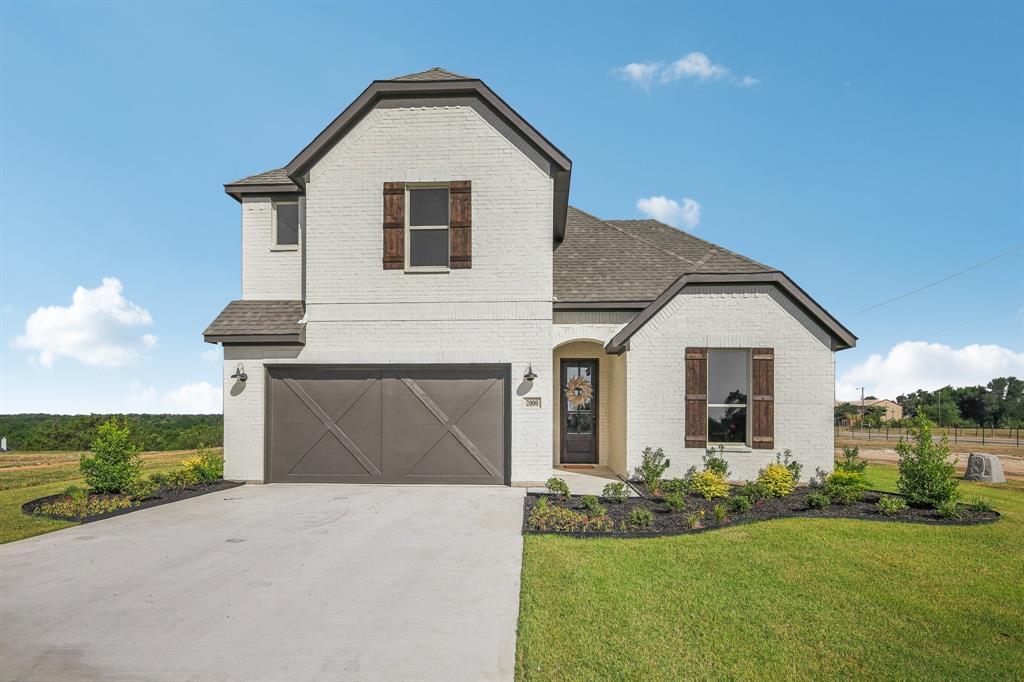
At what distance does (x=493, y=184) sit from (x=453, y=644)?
9.18 m

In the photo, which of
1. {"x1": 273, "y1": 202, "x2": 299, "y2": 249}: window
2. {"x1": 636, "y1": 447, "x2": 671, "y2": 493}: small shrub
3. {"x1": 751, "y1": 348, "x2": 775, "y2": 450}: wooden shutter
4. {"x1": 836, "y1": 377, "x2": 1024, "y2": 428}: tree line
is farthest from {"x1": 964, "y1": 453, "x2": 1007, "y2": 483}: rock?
{"x1": 836, "y1": 377, "x2": 1024, "y2": 428}: tree line

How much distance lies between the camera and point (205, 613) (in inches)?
190

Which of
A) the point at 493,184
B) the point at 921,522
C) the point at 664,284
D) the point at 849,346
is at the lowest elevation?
the point at 921,522

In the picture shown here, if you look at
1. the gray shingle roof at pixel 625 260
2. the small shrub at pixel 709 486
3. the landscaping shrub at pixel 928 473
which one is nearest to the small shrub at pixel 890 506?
the landscaping shrub at pixel 928 473

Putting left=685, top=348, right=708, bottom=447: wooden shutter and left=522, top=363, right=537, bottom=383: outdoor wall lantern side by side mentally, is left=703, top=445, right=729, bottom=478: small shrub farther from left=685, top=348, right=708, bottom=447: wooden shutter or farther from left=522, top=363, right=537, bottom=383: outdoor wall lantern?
left=522, top=363, right=537, bottom=383: outdoor wall lantern

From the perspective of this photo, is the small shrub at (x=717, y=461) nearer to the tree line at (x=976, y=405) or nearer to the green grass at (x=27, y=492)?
the green grass at (x=27, y=492)

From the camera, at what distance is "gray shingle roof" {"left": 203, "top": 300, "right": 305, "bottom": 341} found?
11398 millimetres

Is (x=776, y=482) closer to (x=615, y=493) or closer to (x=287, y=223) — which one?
(x=615, y=493)

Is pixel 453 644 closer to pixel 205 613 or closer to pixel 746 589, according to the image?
pixel 205 613

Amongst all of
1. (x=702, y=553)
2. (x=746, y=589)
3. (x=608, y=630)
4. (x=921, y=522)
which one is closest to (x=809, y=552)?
(x=702, y=553)

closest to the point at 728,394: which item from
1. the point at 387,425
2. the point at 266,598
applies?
the point at 387,425

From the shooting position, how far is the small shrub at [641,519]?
7.63 meters

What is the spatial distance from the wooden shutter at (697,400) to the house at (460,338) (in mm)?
29

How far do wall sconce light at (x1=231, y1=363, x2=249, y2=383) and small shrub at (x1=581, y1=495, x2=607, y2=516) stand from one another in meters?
7.71
